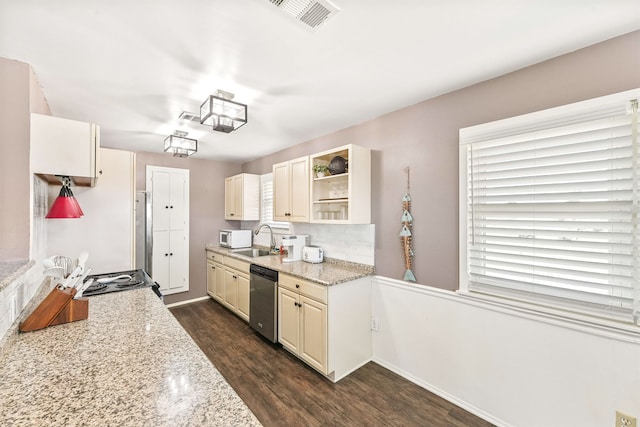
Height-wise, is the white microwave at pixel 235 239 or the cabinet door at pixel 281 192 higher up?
the cabinet door at pixel 281 192

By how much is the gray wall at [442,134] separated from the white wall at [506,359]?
0.26m

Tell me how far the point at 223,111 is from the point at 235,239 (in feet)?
8.88

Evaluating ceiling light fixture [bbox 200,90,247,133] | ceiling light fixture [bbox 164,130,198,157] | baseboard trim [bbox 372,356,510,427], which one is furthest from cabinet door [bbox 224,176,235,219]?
baseboard trim [bbox 372,356,510,427]

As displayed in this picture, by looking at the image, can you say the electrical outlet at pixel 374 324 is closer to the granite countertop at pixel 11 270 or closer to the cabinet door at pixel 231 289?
the cabinet door at pixel 231 289

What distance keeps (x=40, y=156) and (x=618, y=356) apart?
357cm

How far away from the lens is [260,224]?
4.62 metres

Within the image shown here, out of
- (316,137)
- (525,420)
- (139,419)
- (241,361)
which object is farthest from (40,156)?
(525,420)

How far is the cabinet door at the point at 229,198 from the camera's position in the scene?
468cm

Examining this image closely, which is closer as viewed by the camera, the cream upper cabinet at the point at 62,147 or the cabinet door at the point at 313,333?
the cream upper cabinet at the point at 62,147

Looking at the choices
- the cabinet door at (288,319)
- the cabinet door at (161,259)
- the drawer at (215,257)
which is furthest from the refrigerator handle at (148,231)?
the cabinet door at (288,319)

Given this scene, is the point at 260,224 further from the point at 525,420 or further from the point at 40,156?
the point at 525,420

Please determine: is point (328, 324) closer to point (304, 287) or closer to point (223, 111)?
point (304, 287)

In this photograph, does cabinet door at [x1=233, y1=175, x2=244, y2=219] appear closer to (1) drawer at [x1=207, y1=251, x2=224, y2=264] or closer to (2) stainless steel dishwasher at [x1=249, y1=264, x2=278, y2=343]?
(1) drawer at [x1=207, y1=251, x2=224, y2=264]

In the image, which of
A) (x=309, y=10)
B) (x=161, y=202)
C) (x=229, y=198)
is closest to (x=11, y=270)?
(x=309, y=10)
